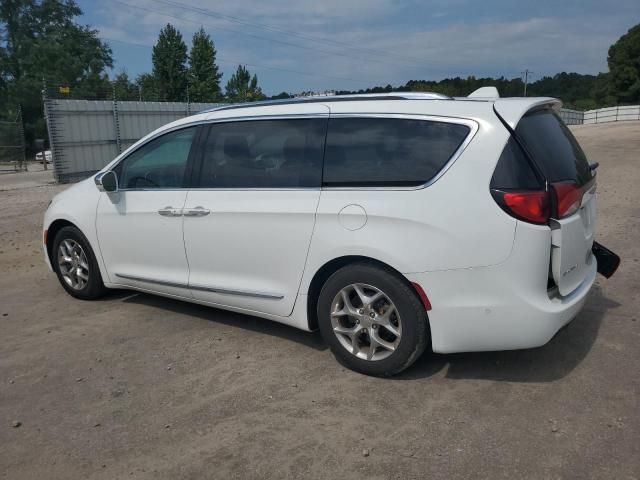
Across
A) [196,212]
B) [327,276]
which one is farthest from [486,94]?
[196,212]

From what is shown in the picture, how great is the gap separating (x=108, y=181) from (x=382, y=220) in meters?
2.69

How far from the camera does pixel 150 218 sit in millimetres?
4711

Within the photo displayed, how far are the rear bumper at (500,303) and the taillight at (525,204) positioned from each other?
74mm

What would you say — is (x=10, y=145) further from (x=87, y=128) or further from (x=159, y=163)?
(x=159, y=163)

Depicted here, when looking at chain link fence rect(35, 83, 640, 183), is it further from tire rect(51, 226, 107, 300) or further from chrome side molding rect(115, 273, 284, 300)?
chrome side molding rect(115, 273, 284, 300)

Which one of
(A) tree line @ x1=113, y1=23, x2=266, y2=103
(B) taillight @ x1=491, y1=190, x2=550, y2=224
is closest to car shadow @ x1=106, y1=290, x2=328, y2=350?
(B) taillight @ x1=491, y1=190, x2=550, y2=224

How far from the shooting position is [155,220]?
4.68m

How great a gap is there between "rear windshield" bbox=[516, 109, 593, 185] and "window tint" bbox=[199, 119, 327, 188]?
4.46 ft

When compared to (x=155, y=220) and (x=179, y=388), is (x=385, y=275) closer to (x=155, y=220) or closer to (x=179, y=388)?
(x=179, y=388)

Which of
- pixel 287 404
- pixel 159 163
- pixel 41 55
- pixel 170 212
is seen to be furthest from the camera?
pixel 41 55

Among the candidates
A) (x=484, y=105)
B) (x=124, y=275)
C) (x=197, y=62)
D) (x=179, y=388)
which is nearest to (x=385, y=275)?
(x=484, y=105)

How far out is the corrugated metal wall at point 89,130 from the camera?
645 inches

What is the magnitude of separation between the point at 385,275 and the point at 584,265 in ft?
4.69

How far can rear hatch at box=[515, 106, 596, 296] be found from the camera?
3.30 metres
